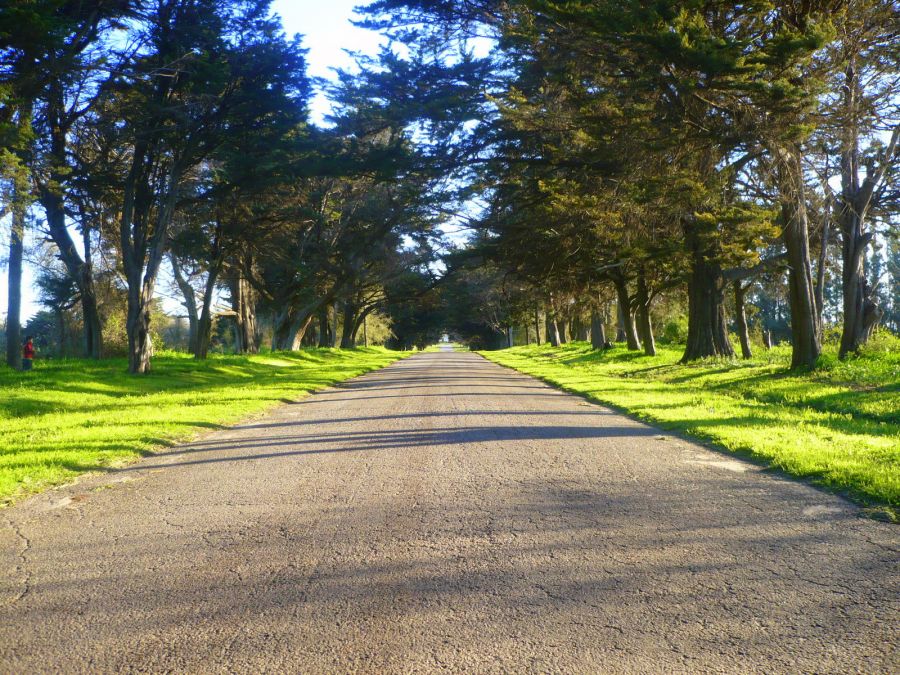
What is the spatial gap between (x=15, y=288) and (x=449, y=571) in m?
18.9

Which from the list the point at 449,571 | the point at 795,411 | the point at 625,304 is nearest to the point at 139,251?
the point at 795,411

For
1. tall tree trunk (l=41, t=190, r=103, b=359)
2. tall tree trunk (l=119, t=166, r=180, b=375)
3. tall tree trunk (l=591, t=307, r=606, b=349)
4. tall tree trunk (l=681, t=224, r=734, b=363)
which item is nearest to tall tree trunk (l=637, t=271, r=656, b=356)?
tall tree trunk (l=681, t=224, r=734, b=363)

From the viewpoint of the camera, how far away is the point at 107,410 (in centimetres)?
1332

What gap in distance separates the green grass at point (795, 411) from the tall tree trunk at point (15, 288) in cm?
1376

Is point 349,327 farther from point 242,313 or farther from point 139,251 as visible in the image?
point 139,251

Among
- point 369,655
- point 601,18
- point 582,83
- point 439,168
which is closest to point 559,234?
point 439,168

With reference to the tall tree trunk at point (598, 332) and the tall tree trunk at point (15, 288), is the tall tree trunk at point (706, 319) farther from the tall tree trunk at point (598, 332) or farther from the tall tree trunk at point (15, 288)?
the tall tree trunk at point (15, 288)

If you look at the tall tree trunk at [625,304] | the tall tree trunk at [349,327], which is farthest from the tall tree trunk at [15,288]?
the tall tree trunk at [349,327]

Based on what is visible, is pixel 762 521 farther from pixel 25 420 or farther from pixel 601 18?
pixel 25 420

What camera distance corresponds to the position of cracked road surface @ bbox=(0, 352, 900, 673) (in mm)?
3244

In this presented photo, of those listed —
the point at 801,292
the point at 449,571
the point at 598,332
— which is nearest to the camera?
the point at 449,571

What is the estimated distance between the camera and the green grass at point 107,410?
315 inches

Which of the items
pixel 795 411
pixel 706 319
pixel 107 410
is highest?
pixel 706 319

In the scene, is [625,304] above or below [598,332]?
above
